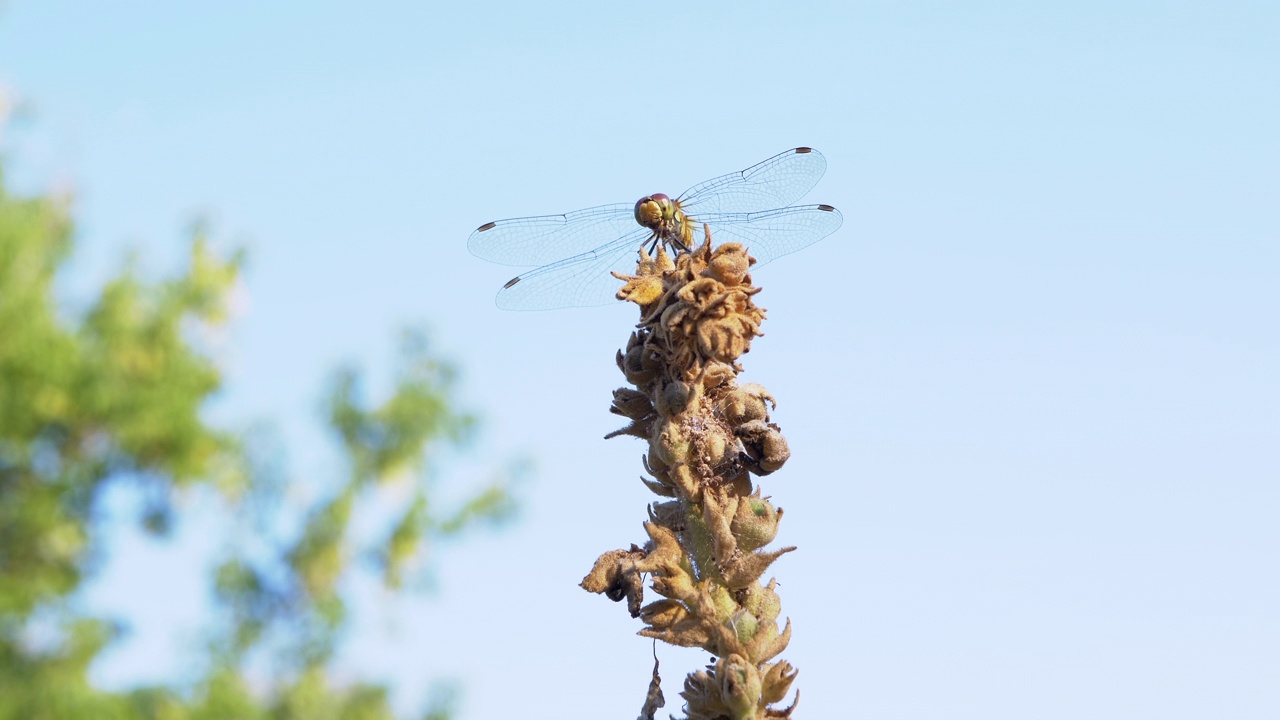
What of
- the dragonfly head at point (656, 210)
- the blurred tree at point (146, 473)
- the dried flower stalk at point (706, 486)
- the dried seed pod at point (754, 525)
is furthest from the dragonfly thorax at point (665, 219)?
the blurred tree at point (146, 473)

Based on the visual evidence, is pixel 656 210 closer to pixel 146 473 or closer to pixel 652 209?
pixel 652 209

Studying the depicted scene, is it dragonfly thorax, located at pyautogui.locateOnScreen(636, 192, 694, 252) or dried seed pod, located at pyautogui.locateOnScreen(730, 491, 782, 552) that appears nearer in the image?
dried seed pod, located at pyautogui.locateOnScreen(730, 491, 782, 552)

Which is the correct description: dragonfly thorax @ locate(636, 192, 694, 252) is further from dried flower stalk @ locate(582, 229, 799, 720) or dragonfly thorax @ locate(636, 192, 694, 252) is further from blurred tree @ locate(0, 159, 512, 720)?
blurred tree @ locate(0, 159, 512, 720)

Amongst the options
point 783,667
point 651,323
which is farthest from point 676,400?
point 783,667

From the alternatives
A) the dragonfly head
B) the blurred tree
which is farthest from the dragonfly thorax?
the blurred tree

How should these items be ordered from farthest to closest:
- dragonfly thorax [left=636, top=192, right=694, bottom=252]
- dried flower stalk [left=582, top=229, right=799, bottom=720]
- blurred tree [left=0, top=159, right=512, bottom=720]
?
blurred tree [left=0, top=159, right=512, bottom=720] → dragonfly thorax [left=636, top=192, right=694, bottom=252] → dried flower stalk [left=582, top=229, right=799, bottom=720]

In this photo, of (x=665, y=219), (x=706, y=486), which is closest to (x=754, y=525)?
(x=706, y=486)
